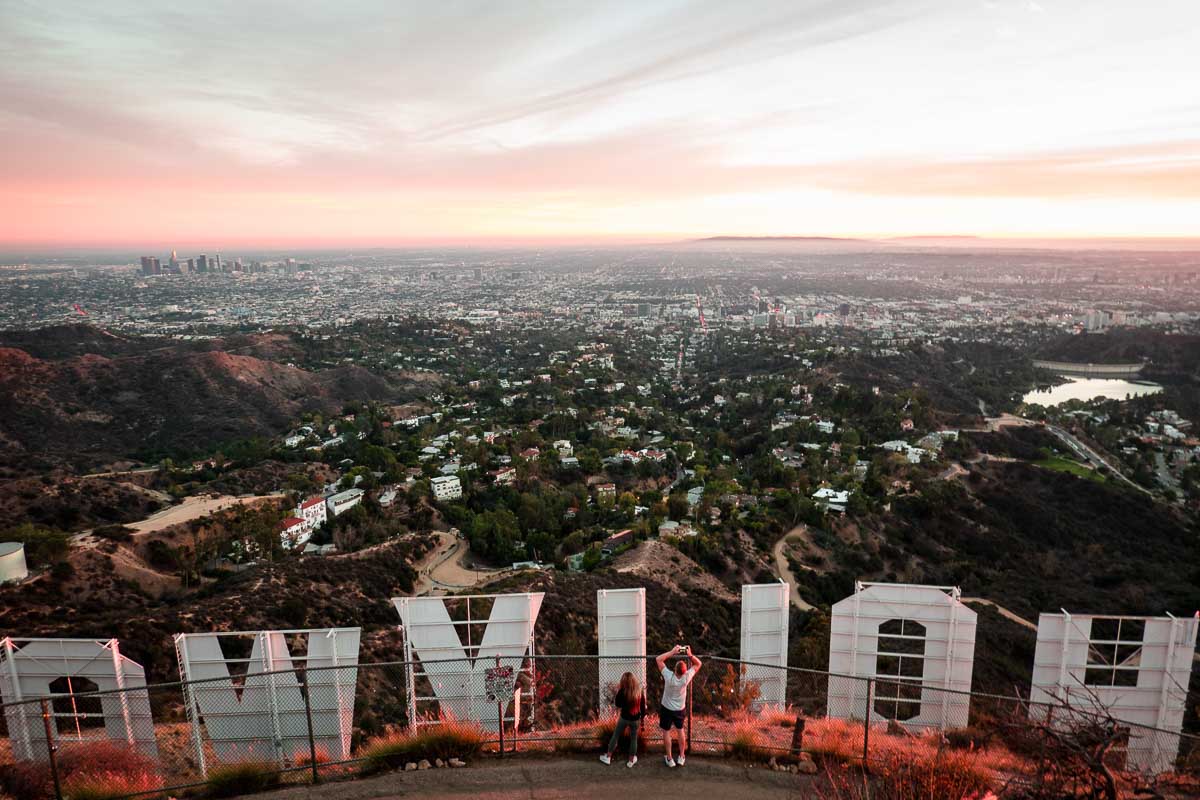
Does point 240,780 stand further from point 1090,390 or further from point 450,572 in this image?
point 1090,390

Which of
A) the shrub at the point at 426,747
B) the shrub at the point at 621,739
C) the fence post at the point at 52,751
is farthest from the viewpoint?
the shrub at the point at 621,739

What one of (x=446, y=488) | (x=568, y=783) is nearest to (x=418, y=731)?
(x=568, y=783)

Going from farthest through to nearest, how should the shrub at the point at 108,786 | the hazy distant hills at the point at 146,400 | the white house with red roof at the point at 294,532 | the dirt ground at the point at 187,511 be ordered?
the hazy distant hills at the point at 146,400 → the white house with red roof at the point at 294,532 → the dirt ground at the point at 187,511 → the shrub at the point at 108,786

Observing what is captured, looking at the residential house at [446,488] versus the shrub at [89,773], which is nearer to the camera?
the shrub at [89,773]

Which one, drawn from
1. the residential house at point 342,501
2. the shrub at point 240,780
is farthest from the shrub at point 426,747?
the residential house at point 342,501

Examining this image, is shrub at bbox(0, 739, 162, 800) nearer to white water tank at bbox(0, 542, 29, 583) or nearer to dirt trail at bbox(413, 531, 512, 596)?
dirt trail at bbox(413, 531, 512, 596)

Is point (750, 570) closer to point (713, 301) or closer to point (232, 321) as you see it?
point (232, 321)

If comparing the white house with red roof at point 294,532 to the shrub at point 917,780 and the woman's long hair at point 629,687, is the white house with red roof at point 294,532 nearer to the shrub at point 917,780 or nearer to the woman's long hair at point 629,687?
the woman's long hair at point 629,687

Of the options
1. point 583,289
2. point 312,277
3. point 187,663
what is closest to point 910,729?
point 187,663
